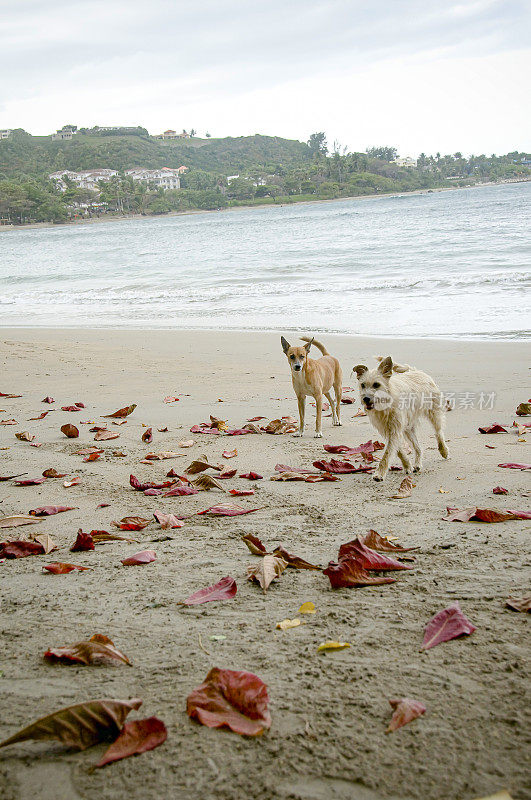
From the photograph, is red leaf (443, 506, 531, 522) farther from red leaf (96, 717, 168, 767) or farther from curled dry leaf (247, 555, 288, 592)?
red leaf (96, 717, 168, 767)

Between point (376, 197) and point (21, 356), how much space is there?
142 m

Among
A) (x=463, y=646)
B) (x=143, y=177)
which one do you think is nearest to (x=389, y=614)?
(x=463, y=646)

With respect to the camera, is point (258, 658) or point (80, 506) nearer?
point (258, 658)

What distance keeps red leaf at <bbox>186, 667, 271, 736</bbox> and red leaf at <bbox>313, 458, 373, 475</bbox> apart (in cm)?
333

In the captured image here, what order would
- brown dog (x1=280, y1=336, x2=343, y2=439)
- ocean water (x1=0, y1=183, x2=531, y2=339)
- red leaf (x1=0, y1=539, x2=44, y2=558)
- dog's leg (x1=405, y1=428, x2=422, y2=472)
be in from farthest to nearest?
ocean water (x1=0, y1=183, x2=531, y2=339), brown dog (x1=280, y1=336, x2=343, y2=439), dog's leg (x1=405, y1=428, x2=422, y2=472), red leaf (x1=0, y1=539, x2=44, y2=558)

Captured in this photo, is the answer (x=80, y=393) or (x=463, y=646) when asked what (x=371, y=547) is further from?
(x=80, y=393)

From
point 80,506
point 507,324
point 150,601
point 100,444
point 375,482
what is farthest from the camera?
point 507,324

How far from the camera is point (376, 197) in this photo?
14462 cm

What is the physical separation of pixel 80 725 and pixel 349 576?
1395 millimetres

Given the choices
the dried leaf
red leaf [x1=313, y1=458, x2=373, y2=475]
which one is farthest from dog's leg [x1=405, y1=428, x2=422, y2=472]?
the dried leaf

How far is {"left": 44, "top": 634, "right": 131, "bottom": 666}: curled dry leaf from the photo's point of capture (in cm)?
237

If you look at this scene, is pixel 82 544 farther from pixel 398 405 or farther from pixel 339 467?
pixel 398 405

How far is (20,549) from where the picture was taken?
12.1 ft

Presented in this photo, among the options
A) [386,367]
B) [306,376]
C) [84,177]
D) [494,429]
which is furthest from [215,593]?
[84,177]
